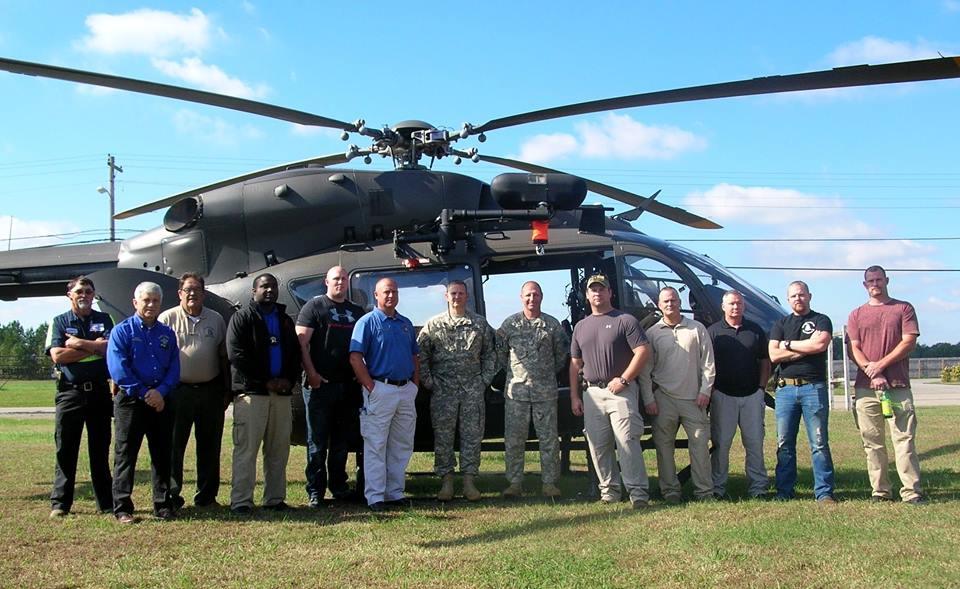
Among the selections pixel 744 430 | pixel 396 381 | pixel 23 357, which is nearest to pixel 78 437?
pixel 396 381

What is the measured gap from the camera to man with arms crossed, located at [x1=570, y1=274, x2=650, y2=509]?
6.74 metres

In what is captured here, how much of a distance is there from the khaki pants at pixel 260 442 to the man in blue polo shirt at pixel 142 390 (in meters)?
0.53

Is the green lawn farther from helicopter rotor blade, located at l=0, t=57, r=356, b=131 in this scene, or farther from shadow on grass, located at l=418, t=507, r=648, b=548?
shadow on grass, located at l=418, t=507, r=648, b=548

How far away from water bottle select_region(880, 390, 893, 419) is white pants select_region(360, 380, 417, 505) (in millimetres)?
3748

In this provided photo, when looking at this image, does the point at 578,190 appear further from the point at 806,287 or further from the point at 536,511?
the point at 536,511

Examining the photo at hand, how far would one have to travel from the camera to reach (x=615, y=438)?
6883 mm

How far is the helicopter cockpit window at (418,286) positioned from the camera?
7.97 m

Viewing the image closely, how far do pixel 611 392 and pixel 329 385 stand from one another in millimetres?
2303

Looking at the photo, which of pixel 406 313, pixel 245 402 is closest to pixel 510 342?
pixel 406 313

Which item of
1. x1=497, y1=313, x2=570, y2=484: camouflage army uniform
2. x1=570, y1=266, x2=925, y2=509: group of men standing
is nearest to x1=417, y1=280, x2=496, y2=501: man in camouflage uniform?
x1=497, y1=313, x2=570, y2=484: camouflage army uniform

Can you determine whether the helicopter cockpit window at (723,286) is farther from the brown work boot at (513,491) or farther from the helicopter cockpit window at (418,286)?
the brown work boot at (513,491)

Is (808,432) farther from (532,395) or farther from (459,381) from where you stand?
(459,381)

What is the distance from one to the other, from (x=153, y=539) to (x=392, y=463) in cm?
199

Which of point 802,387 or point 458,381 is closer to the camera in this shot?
point 802,387
